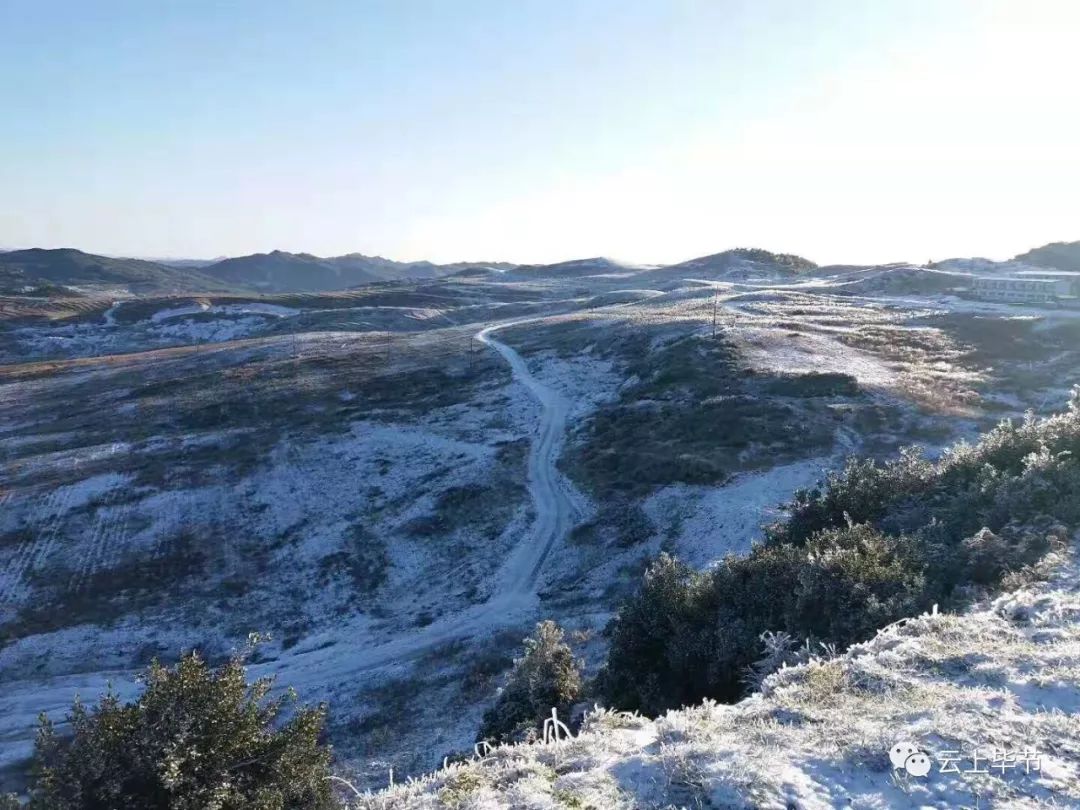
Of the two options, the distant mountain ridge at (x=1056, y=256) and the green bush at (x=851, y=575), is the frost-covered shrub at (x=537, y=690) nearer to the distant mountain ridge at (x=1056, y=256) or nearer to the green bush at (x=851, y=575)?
the green bush at (x=851, y=575)

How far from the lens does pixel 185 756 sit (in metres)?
8.16

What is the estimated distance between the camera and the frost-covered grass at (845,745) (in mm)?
6902

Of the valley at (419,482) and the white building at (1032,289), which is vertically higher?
the white building at (1032,289)

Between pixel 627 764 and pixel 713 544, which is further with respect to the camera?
pixel 713 544

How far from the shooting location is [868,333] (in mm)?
70500

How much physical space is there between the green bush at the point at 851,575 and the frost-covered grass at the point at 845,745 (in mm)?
3166

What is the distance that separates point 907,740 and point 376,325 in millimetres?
114260

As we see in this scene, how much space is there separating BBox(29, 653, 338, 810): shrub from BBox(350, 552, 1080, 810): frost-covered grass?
140 centimetres

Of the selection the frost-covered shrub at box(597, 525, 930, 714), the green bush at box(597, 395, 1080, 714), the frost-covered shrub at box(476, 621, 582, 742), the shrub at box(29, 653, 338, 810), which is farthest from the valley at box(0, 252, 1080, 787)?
the shrub at box(29, 653, 338, 810)

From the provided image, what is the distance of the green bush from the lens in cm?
1362

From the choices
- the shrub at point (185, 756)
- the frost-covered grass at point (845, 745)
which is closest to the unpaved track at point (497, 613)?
the shrub at point (185, 756)

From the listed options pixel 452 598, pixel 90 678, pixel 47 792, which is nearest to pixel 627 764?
pixel 47 792

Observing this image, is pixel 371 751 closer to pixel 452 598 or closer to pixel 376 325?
pixel 452 598

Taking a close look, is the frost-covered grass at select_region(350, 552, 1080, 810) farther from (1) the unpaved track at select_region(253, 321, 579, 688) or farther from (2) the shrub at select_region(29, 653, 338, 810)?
(1) the unpaved track at select_region(253, 321, 579, 688)
